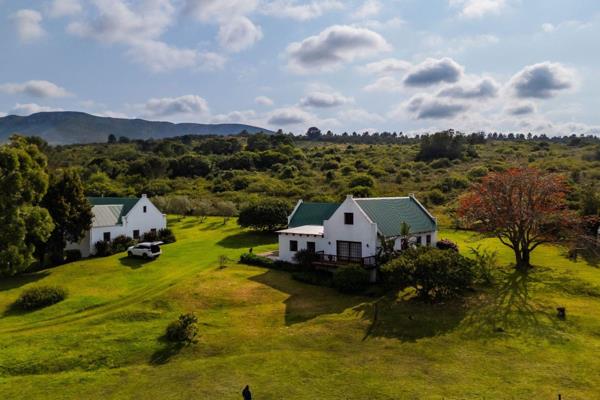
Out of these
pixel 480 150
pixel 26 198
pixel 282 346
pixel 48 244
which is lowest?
pixel 282 346

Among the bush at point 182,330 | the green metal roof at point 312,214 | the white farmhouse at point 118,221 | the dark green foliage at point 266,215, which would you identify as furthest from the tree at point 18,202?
the dark green foliage at point 266,215

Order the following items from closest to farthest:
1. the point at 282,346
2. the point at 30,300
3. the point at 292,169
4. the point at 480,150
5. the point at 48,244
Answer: the point at 282,346
the point at 30,300
the point at 48,244
the point at 292,169
the point at 480,150

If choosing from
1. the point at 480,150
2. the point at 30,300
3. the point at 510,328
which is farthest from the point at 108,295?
the point at 480,150

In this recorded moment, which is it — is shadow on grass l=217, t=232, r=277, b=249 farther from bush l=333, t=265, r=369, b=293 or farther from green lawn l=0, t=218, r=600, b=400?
bush l=333, t=265, r=369, b=293

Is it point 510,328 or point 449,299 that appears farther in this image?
point 449,299

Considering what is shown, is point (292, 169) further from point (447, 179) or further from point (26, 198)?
point (26, 198)

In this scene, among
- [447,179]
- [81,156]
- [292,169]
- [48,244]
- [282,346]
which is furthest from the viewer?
[81,156]
